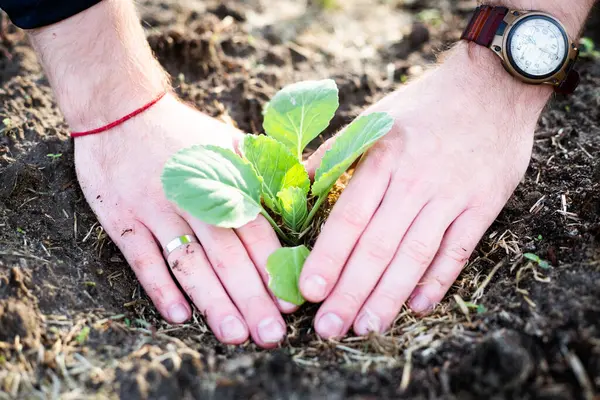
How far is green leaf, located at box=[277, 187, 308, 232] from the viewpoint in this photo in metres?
1.75

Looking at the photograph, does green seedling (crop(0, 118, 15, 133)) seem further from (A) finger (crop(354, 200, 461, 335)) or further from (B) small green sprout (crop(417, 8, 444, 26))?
(B) small green sprout (crop(417, 8, 444, 26))

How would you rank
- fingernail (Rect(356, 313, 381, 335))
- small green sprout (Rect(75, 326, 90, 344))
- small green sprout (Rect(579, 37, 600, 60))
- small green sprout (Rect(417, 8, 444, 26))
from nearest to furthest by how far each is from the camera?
1. small green sprout (Rect(75, 326, 90, 344))
2. fingernail (Rect(356, 313, 381, 335))
3. small green sprout (Rect(579, 37, 600, 60))
4. small green sprout (Rect(417, 8, 444, 26))

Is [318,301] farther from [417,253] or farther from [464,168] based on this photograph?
[464,168]

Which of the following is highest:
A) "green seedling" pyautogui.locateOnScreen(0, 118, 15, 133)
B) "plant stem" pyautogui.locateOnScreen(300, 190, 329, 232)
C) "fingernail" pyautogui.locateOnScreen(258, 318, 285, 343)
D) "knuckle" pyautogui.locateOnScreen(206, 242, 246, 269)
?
"plant stem" pyautogui.locateOnScreen(300, 190, 329, 232)

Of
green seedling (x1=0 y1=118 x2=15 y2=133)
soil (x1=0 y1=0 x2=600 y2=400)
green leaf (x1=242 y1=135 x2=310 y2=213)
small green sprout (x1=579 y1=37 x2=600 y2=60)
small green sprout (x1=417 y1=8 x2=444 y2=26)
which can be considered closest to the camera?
soil (x1=0 y1=0 x2=600 y2=400)

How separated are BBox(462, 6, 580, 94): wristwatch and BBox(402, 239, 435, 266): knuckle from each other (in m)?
0.73

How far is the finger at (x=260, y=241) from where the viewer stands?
1.77m

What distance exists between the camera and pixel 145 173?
6.24ft

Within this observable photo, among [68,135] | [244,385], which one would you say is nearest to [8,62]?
[68,135]

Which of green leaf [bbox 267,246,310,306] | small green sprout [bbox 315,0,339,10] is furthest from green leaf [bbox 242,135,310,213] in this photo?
small green sprout [bbox 315,0,339,10]

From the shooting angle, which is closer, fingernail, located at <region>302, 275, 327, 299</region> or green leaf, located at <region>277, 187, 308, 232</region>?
fingernail, located at <region>302, 275, 327, 299</region>

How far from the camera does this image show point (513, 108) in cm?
200

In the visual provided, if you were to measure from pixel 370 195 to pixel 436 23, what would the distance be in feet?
6.62

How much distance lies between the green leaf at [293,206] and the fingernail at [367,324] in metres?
0.38
